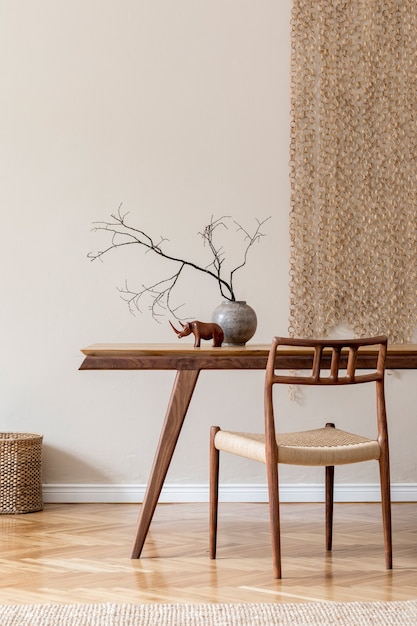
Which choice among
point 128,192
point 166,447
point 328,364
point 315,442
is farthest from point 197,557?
point 128,192

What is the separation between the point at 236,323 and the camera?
11.3ft

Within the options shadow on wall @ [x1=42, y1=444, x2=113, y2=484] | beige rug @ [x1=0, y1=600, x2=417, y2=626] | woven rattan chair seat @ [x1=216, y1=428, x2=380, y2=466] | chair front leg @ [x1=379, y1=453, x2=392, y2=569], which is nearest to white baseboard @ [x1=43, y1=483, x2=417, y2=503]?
shadow on wall @ [x1=42, y1=444, x2=113, y2=484]

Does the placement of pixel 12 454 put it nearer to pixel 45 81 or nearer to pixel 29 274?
pixel 29 274

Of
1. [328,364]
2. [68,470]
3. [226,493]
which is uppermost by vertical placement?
[328,364]

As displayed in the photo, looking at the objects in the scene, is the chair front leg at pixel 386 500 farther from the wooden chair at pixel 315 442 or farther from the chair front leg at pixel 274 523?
the chair front leg at pixel 274 523

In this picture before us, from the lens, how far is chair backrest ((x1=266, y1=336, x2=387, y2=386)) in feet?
9.38

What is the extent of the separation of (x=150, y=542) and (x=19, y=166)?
73.8 inches

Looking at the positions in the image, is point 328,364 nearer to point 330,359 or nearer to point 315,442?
point 330,359

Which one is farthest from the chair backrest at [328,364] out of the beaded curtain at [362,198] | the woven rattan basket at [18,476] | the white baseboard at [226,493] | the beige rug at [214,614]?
the woven rattan basket at [18,476]

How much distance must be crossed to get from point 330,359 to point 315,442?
0.95 ft

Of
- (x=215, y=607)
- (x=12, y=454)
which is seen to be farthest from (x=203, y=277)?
(x=215, y=607)

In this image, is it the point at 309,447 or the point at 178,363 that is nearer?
the point at 309,447

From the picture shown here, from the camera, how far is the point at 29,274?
4270 mm

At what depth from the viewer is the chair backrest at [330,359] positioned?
9.38ft
